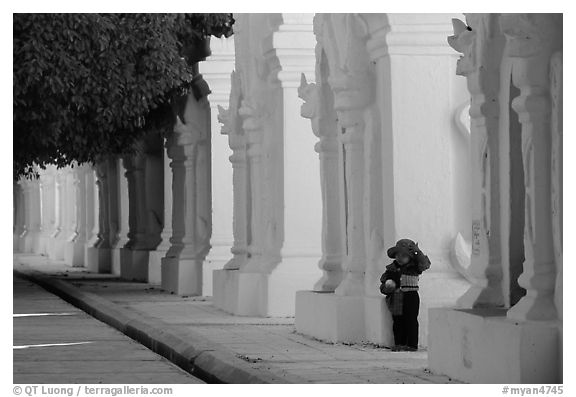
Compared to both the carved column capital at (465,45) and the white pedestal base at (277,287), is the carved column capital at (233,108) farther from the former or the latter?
the carved column capital at (465,45)

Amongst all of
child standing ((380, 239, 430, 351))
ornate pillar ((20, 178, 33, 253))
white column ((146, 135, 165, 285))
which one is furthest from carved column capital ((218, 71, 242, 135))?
ornate pillar ((20, 178, 33, 253))

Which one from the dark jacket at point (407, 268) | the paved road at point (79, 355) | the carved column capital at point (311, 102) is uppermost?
the carved column capital at point (311, 102)

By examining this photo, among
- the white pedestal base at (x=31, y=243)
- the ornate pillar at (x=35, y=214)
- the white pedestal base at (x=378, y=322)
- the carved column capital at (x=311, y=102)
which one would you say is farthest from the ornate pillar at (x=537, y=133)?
the white pedestal base at (x=31, y=243)

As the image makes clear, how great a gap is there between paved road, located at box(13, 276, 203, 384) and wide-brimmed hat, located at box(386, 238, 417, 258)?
2320 millimetres

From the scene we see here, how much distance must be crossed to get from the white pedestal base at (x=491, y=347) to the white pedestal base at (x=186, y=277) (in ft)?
45.5

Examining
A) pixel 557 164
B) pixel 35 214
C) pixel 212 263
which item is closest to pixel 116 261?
pixel 212 263

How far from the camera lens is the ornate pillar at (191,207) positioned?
27.6m

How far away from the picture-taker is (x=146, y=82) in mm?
26516

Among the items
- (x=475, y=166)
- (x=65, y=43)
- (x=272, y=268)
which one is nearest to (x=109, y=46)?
(x=65, y=43)

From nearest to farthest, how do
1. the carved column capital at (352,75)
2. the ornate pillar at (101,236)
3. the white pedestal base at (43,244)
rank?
the carved column capital at (352,75), the ornate pillar at (101,236), the white pedestal base at (43,244)

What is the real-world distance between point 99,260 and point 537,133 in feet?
90.6

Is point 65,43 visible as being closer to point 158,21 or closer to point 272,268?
point 158,21

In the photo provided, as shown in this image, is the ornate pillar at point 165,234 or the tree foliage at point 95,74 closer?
the tree foliage at point 95,74

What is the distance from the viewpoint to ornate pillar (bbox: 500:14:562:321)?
38.9 feet
